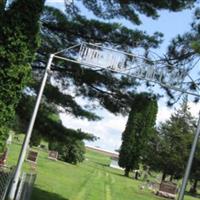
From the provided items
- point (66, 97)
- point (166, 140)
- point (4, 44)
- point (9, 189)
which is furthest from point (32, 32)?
point (166, 140)

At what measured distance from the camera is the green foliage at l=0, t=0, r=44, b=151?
47.3ft

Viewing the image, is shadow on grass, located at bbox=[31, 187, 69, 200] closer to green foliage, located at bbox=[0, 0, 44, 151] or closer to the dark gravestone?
green foliage, located at bbox=[0, 0, 44, 151]

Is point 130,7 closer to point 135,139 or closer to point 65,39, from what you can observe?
point 65,39

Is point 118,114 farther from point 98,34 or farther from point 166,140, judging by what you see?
point 166,140

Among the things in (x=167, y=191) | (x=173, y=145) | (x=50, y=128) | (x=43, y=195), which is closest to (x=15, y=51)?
(x=50, y=128)

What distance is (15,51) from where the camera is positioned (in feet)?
47.7

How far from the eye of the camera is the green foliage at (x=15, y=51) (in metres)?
14.4

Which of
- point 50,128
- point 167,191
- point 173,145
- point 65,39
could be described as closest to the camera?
point 65,39

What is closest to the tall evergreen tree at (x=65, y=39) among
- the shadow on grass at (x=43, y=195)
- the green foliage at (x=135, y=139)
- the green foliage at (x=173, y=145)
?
the shadow on grass at (x=43, y=195)

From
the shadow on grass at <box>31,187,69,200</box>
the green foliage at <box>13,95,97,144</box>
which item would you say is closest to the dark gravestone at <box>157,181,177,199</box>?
the shadow on grass at <box>31,187,69,200</box>

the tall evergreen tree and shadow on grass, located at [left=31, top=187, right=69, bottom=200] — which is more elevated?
the tall evergreen tree

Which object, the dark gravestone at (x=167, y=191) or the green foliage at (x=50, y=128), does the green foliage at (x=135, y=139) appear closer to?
the dark gravestone at (x=167, y=191)

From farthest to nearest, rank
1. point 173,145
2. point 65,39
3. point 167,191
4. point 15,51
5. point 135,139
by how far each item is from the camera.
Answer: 1. point 173,145
2. point 135,139
3. point 167,191
4. point 65,39
5. point 15,51

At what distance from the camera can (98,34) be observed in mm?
19719
